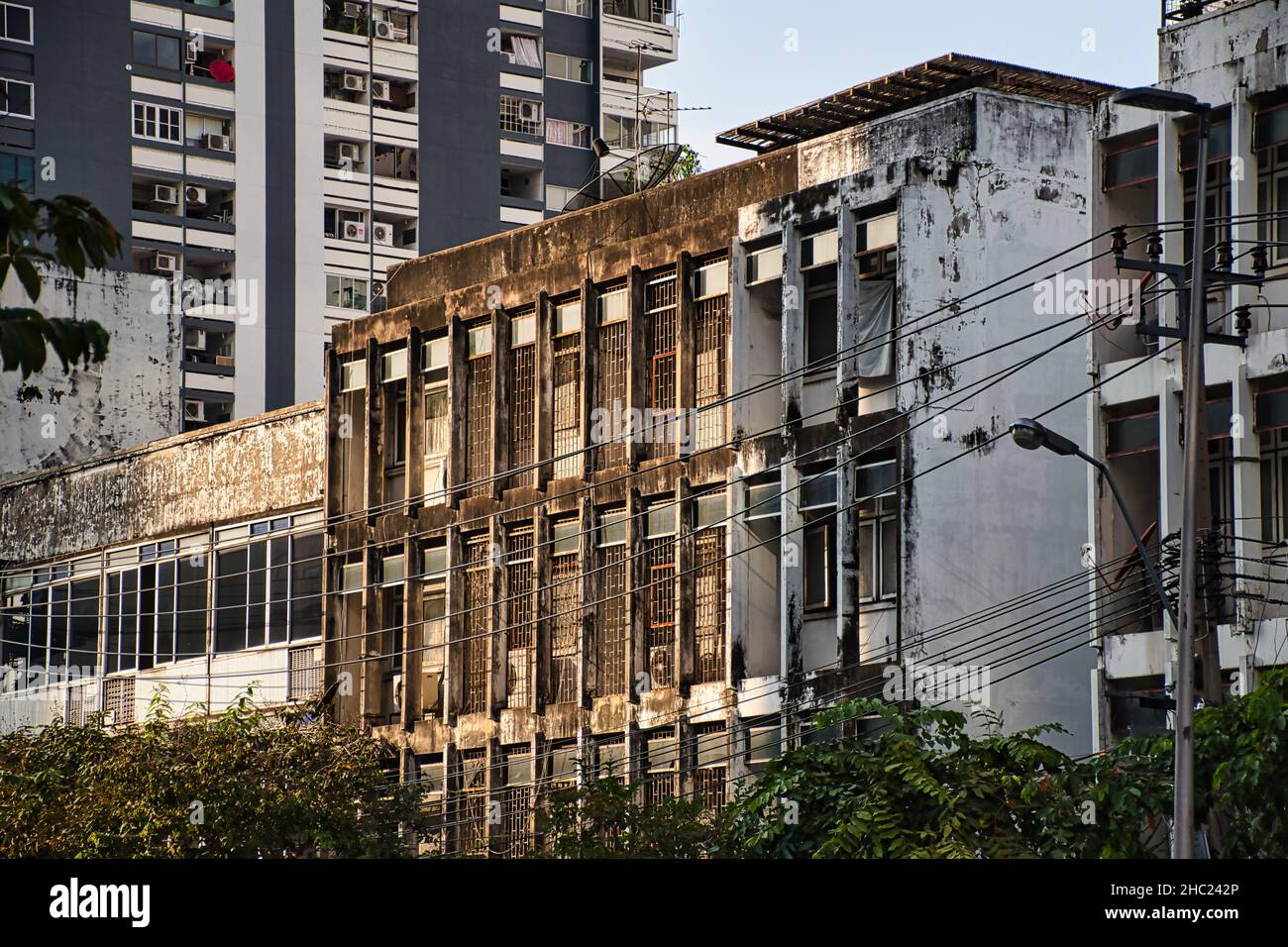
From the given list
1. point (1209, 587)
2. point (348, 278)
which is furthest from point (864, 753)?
point (348, 278)

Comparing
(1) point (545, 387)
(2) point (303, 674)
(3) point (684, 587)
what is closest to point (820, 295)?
(3) point (684, 587)

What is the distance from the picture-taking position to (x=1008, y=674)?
31625mm

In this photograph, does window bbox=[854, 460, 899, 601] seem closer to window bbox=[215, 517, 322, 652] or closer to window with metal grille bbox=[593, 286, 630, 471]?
window with metal grille bbox=[593, 286, 630, 471]

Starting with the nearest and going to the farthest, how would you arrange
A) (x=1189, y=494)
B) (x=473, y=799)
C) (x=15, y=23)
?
(x=1189, y=494), (x=473, y=799), (x=15, y=23)

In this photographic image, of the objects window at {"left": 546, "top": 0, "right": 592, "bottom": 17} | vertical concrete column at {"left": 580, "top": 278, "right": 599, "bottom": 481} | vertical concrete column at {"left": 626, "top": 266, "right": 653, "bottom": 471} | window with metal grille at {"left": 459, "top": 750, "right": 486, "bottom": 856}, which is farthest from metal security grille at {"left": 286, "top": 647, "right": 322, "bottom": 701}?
window at {"left": 546, "top": 0, "right": 592, "bottom": 17}

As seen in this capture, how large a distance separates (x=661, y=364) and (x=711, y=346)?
3.96 feet

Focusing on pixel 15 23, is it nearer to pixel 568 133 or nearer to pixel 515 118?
pixel 515 118

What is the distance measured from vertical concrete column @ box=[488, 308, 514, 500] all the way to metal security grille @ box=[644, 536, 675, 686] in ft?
13.7

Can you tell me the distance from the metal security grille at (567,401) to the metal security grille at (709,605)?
352 centimetres

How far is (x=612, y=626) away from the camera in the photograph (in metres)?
36.4

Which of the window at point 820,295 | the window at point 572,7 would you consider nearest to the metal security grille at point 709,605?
the window at point 820,295

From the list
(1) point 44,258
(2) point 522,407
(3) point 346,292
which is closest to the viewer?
(1) point 44,258

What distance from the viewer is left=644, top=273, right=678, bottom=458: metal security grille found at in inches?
1412

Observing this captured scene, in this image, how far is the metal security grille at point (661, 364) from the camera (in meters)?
35.9
